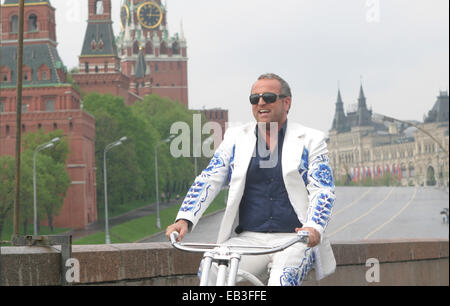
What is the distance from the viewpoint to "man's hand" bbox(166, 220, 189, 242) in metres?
5.42

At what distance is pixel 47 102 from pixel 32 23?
7.88 metres

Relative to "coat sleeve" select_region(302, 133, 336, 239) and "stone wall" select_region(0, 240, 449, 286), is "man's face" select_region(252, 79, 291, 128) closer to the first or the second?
"coat sleeve" select_region(302, 133, 336, 239)

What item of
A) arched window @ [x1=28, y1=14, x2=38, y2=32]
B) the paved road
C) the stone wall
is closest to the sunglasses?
the stone wall

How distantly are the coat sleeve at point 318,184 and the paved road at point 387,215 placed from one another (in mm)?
75252

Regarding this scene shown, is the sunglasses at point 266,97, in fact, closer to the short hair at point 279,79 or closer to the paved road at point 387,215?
the short hair at point 279,79

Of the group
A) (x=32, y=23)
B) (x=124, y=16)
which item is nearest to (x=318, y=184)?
(x=32, y=23)

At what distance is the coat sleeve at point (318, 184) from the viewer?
565cm

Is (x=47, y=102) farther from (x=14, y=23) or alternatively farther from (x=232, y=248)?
(x=232, y=248)
